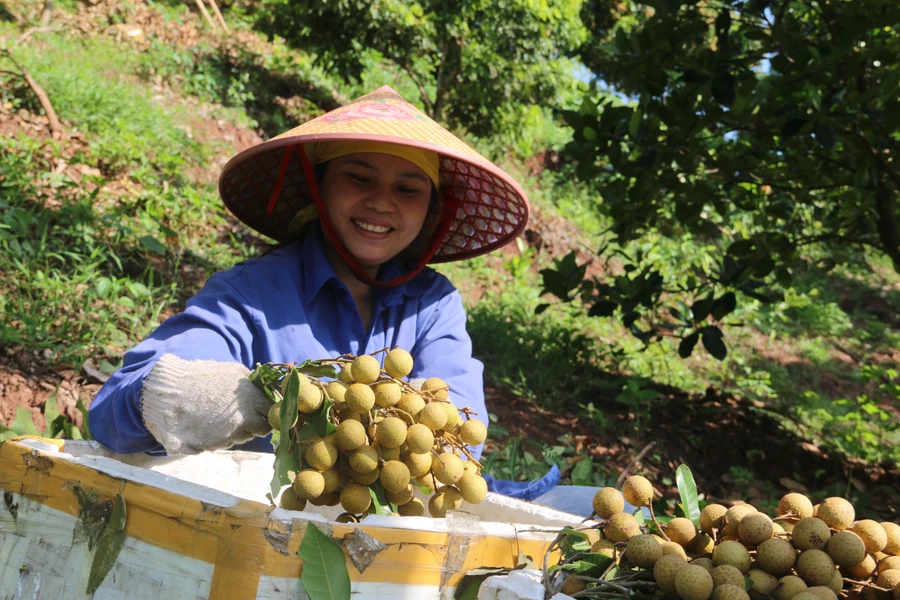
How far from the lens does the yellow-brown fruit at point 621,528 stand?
0.92m

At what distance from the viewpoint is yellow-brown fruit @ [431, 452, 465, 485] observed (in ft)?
3.81

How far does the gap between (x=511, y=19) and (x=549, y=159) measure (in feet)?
8.48

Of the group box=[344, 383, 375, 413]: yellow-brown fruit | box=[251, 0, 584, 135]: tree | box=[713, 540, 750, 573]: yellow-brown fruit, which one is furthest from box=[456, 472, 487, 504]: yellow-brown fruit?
box=[251, 0, 584, 135]: tree

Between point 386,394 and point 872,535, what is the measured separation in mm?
652

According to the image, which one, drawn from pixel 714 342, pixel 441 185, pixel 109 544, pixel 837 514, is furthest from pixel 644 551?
pixel 714 342

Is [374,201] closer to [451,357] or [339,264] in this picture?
[339,264]

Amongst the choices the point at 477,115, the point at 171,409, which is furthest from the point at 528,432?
the point at 477,115

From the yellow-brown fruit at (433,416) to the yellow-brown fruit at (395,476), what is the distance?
75 millimetres

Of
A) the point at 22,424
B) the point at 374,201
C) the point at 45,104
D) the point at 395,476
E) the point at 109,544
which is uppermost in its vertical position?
the point at 374,201

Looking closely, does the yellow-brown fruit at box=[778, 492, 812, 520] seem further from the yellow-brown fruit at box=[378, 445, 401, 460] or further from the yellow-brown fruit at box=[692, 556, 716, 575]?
the yellow-brown fruit at box=[378, 445, 401, 460]

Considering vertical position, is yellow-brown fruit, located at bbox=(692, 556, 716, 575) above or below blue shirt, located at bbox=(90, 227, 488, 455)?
above

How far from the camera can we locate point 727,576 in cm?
80

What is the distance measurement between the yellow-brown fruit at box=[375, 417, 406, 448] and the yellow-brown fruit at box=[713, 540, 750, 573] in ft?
1.49

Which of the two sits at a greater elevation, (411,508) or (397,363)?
(397,363)
